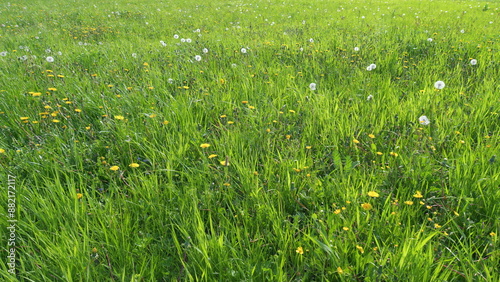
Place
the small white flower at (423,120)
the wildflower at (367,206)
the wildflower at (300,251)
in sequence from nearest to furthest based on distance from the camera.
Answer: the wildflower at (300,251), the wildflower at (367,206), the small white flower at (423,120)

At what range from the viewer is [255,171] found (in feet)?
6.26

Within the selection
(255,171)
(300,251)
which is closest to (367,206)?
(300,251)

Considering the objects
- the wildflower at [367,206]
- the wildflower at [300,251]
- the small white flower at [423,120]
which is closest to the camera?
the wildflower at [300,251]

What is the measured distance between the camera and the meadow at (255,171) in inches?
54.4

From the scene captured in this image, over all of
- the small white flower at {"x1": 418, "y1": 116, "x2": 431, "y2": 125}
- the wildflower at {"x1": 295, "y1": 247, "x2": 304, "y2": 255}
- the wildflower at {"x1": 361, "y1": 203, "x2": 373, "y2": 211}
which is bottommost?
the wildflower at {"x1": 295, "y1": 247, "x2": 304, "y2": 255}

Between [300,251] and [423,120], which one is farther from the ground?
[423,120]

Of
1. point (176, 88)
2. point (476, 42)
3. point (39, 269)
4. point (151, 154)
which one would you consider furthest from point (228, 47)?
point (39, 269)

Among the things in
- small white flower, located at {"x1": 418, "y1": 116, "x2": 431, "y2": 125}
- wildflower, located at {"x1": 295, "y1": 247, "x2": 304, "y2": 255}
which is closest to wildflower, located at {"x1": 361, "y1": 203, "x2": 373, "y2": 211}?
wildflower, located at {"x1": 295, "y1": 247, "x2": 304, "y2": 255}

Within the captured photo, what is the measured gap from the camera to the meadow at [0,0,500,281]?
138 centimetres

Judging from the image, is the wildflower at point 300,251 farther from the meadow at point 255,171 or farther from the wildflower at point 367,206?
the wildflower at point 367,206

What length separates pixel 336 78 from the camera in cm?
351

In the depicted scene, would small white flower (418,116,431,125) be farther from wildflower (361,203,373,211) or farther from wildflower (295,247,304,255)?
wildflower (295,247,304,255)

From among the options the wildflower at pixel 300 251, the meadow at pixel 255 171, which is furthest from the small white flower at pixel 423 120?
the wildflower at pixel 300 251

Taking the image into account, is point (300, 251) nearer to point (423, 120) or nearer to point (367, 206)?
point (367, 206)
